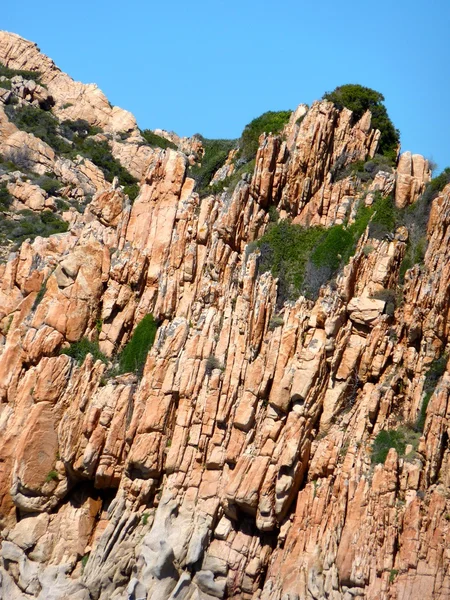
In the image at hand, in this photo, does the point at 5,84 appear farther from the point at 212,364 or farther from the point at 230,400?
the point at 230,400

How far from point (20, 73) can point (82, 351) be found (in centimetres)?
4952

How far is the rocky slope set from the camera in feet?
109

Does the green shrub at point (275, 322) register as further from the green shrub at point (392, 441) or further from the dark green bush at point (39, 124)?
the dark green bush at point (39, 124)

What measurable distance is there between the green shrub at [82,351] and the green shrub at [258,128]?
11.7 m

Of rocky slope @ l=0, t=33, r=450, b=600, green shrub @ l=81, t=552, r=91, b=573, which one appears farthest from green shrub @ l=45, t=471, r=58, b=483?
green shrub @ l=81, t=552, r=91, b=573

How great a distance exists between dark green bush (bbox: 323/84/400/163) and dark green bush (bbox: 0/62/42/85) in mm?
45026

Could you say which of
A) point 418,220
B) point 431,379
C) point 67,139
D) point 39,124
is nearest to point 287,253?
point 418,220

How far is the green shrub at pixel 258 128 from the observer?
153ft

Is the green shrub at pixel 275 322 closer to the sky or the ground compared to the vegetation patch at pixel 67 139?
closer to the ground

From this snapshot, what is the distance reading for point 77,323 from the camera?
40.7 metres

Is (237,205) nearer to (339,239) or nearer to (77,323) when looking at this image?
(339,239)

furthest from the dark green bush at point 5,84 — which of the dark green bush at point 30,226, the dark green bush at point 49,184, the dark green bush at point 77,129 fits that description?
the dark green bush at point 30,226

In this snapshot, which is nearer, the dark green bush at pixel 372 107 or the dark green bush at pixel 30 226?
the dark green bush at pixel 372 107

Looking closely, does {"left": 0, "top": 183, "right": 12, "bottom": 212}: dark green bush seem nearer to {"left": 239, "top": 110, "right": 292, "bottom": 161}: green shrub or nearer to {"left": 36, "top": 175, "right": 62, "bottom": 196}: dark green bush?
{"left": 36, "top": 175, "right": 62, "bottom": 196}: dark green bush
